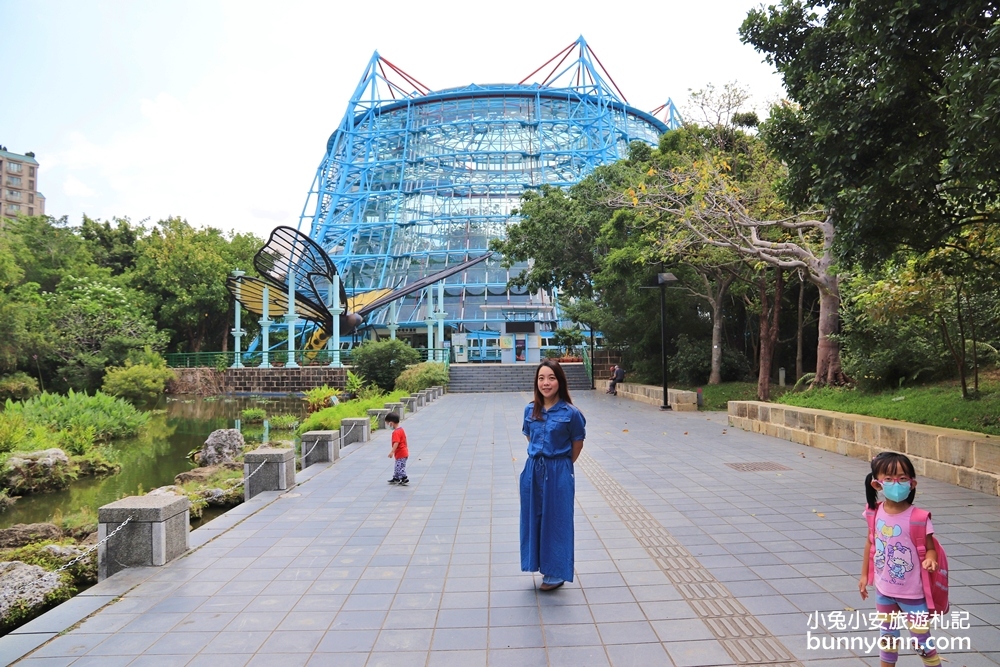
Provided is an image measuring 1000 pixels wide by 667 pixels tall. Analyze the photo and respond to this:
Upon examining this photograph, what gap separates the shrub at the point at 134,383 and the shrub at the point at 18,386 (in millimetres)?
2778

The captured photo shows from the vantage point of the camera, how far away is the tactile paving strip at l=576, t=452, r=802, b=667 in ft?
12.3

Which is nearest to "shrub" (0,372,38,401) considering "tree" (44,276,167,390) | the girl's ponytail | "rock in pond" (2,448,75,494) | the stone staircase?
"tree" (44,276,167,390)

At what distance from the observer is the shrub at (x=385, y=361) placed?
96.7 feet

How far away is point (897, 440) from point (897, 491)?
23.2 feet

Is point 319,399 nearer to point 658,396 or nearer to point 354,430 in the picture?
point 354,430

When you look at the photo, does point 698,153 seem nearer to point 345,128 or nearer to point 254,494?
point 254,494

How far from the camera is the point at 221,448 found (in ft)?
48.2

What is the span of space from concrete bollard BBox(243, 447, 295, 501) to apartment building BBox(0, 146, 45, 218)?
86727mm

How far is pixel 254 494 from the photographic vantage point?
857 cm

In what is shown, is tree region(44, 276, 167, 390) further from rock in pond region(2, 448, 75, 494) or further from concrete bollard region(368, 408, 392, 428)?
concrete bollard region(368, 408, 392, 428)

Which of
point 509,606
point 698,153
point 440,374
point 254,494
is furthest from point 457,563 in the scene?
point 440,374

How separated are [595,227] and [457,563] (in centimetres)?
2324

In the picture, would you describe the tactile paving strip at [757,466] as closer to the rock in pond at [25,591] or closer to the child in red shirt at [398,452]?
the child in red shirt at [398,452]

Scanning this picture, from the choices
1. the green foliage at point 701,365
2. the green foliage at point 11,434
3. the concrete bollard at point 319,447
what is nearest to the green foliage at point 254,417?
the green foliage at point 11,434
